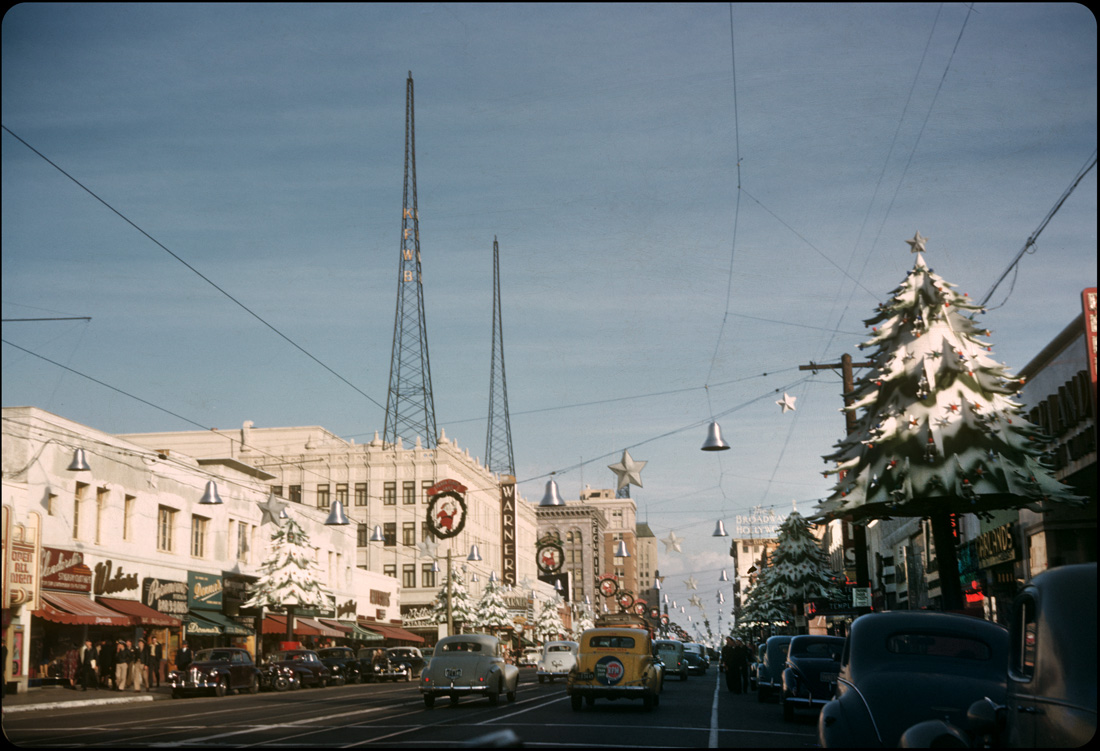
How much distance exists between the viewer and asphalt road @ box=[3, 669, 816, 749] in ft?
50.9

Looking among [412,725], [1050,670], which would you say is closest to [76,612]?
[412,725]

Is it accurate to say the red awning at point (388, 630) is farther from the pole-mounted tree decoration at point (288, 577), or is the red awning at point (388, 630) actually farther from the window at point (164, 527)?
the window at point (164, 527)

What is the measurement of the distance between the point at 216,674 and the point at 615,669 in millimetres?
17367

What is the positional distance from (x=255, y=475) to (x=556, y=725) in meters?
41.7

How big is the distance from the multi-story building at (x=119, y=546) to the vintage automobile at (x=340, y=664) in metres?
4.83

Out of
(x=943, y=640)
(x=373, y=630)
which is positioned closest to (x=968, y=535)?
(x=943, y=640)

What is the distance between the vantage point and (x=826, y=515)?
23.1 metres

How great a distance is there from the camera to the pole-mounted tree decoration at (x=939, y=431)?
21.4 meters

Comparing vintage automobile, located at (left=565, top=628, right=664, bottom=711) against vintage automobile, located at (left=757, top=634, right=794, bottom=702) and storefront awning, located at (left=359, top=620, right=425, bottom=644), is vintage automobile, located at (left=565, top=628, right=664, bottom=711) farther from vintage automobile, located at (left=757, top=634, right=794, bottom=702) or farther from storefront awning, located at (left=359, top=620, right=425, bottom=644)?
storefront awning, located at (left=359, top=620, right=425, bottom=644)

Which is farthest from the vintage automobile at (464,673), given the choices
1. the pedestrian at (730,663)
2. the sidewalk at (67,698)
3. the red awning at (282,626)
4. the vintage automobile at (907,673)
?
the red awning at (282,626)

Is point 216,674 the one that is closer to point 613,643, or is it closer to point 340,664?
point 340,664

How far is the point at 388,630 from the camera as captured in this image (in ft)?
239

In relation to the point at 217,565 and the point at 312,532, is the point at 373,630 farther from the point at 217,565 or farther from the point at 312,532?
the point at 217,565

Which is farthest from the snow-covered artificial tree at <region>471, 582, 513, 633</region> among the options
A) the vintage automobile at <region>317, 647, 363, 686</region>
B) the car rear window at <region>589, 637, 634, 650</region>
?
the car rear window at <region>589, 637, 634, 650</region>
